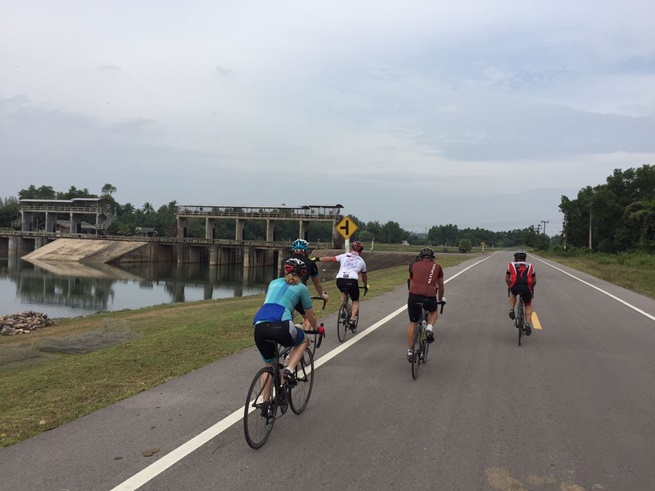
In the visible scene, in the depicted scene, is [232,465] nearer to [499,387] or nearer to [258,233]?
[499,387]

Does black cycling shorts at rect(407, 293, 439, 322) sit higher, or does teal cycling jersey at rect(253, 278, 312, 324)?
teal cycling jersey at rect(253, 278, 312, 324)

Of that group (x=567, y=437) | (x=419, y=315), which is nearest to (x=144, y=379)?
(x=419, y=315)

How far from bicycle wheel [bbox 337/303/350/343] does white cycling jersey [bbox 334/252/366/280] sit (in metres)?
0.58

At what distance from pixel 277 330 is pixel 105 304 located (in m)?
26.3

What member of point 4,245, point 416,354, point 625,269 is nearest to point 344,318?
point 416,354

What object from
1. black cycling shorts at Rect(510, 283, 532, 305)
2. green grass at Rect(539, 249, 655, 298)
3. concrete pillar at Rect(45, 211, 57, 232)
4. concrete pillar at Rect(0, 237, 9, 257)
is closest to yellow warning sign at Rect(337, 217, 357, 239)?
black cycling shorts at Rect(510, 283, 532, 305)

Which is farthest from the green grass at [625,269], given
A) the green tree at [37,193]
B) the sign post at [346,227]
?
the green tree at [37,193]

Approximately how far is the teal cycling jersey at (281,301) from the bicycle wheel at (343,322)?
4002 millimetres

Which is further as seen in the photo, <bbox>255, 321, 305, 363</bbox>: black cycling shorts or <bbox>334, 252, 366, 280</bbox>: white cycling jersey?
<bbox>334, 252, 366, 280</bbox>: white cycling jersey

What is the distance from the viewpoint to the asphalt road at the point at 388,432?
371 cm

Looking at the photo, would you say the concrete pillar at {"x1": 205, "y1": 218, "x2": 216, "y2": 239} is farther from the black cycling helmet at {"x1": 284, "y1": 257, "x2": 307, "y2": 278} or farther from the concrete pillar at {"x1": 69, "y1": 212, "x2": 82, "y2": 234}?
the black cycling helmet at {"x1": 284, "y1": 257, "x2": 307, "y2": 278}

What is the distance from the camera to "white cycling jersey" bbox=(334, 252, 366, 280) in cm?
910

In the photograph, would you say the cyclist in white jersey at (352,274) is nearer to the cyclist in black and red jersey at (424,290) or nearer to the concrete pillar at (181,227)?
the cyclist in black and red jersey at (424,290)

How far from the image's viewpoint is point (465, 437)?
4516 millimetres
